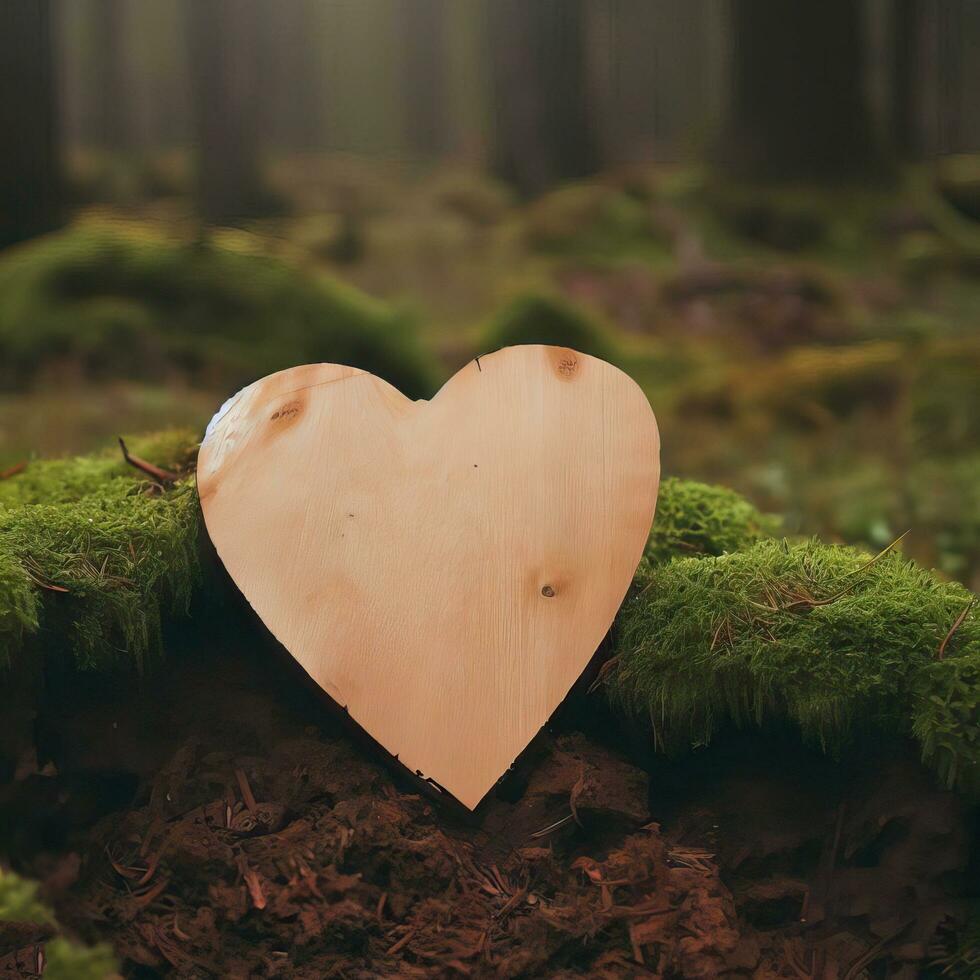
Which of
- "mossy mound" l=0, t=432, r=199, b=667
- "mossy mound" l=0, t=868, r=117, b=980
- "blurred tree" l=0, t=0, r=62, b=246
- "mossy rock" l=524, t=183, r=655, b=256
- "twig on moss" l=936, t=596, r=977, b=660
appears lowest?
"mossy mound" l=0, t=868, r=117, b=980

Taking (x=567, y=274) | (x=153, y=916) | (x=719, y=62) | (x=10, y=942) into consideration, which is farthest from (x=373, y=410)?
(x=719, y=62)

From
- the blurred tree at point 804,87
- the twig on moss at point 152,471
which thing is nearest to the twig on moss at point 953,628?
the twig on moss at point 152,471

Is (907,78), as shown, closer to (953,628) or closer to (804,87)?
(804,87)

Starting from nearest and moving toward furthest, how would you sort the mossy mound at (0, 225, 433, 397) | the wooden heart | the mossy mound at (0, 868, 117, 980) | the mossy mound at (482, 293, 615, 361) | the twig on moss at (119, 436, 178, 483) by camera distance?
the mossy mound at (0, 868, 117, 980) → the wooden heart → the twig on moss at (119, 436, 178, 483) → the mossy mound at (0, 225, 433, 397) → the mossy mound at (482, 293, 615, 361)

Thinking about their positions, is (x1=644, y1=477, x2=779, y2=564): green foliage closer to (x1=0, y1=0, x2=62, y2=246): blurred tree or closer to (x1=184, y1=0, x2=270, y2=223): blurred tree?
(x1=0, y1=0, x2=62, y2=246): blurred tree

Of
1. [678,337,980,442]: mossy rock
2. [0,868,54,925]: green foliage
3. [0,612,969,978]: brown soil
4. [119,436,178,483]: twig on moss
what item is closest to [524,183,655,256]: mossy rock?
[678,337,980,442]: mossy rock

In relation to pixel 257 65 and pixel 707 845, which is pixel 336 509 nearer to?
pixel 707 845
